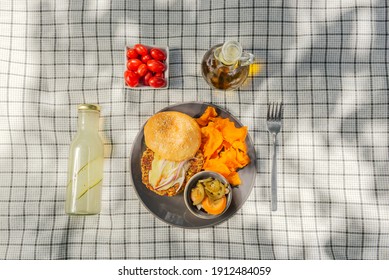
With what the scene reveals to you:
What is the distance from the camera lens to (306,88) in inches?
51.6

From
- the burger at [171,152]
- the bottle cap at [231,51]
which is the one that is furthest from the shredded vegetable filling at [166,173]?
the bottle cap at [231,51]

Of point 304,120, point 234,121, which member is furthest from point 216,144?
point 304,120

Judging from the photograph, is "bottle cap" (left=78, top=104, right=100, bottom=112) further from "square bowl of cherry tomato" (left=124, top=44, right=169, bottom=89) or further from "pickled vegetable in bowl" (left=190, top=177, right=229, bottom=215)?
"pickled vegetable in bowl" (left=190, top=177, right=229, bottom=215)

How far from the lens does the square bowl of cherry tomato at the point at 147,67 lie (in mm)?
1236

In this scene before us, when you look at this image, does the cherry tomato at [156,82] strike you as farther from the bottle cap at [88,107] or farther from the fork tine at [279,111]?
the fork tine at [279,111]

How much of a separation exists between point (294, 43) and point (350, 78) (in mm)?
212

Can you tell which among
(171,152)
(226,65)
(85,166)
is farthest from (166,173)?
(226,65)

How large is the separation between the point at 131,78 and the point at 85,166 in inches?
12.1

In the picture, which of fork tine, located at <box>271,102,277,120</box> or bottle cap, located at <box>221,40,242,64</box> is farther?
fork tine, located at <box>271,102,277,120</box>

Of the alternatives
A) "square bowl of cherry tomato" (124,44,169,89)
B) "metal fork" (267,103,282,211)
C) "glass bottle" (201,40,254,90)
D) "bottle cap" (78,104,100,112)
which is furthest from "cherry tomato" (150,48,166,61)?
"metal fork" (267,103,282,211)

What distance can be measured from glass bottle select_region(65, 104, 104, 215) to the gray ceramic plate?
0.12m

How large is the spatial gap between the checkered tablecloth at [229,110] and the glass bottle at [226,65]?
3.0 inches

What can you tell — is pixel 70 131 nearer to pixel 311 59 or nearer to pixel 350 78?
pixel 311 59

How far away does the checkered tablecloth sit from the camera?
1298 mm
